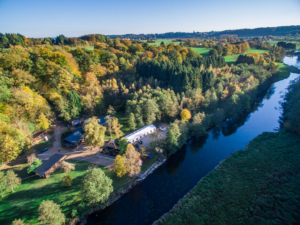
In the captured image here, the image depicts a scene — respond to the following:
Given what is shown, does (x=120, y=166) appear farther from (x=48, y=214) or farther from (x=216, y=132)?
(x=216, y=132)

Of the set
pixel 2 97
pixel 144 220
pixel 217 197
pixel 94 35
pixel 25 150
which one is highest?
pixel 94 35

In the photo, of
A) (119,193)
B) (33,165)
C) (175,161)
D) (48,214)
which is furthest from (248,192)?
(33,165)

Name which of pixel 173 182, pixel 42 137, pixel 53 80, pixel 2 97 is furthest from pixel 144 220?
pixel 53 80

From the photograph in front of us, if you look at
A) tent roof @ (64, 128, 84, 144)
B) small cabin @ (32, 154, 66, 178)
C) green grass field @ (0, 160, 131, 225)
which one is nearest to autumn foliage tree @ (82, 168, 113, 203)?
green grass field @ (0, 160, 131, 225)

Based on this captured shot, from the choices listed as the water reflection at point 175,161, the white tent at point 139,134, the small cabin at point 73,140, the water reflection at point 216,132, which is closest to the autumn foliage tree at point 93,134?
the small cabin at point 73,140

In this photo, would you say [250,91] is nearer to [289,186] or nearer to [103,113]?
[289,186]

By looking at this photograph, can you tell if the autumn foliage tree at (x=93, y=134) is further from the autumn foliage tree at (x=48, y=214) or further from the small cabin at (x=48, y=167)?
the autumn foliage tree at (x=48, y=214)
